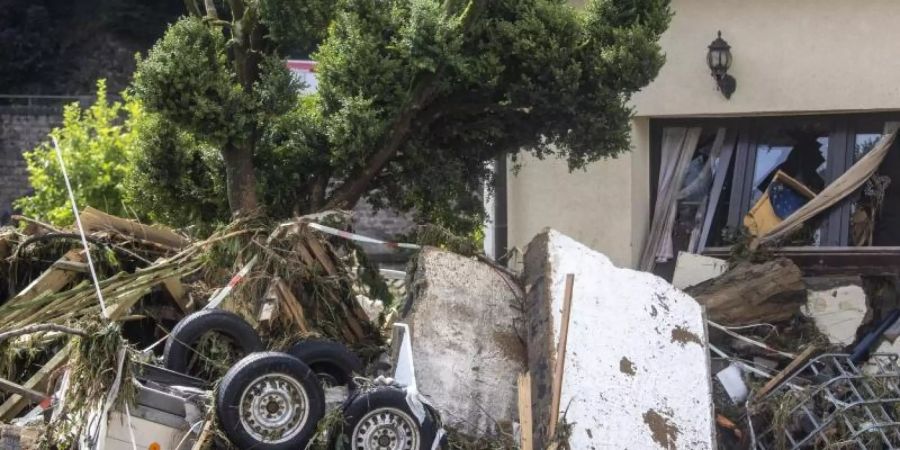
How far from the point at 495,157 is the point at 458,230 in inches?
27.0

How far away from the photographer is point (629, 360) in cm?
764

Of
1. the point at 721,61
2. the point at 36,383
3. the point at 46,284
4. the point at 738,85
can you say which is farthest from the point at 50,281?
the point at 738,85

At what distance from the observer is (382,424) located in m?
6.79

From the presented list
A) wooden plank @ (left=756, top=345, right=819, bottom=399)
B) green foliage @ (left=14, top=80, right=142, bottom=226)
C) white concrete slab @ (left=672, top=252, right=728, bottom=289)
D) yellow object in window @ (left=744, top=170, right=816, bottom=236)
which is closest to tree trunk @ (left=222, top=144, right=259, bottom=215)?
white concrete slab @ (left=672, top=252, right=728, bottom=289)

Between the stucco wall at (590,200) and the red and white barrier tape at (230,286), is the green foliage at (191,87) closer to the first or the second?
the red and white barrier tape at (230,286)

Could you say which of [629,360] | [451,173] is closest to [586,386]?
[629,360]

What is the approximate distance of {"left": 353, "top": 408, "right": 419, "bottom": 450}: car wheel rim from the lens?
675 centimetres

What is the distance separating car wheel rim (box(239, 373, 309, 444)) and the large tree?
2332mm

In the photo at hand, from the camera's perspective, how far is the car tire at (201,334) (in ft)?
24.0

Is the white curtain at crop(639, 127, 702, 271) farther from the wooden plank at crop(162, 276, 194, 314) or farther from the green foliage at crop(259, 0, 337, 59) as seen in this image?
the wooden plank at crop(162, 276, 194, 314)

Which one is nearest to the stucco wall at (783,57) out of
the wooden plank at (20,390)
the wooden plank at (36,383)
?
the wooden plank at (36,383)

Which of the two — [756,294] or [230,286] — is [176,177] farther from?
[756,294]

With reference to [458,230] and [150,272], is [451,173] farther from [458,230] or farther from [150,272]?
[150,272]

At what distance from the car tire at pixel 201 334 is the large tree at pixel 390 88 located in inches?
62.7
